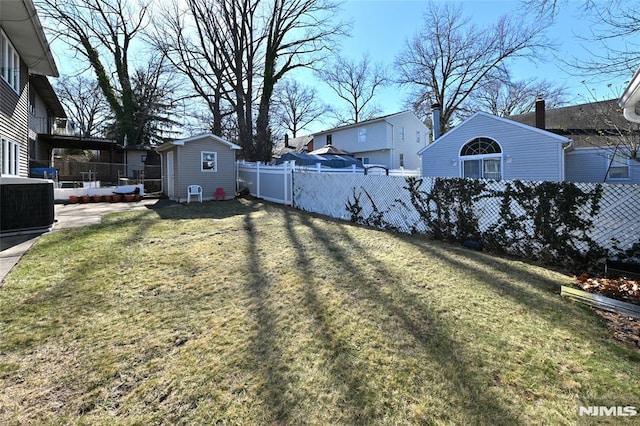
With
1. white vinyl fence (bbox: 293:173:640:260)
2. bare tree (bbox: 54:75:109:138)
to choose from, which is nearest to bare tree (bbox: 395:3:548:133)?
white vinyl fence (bbox: 293:173:640:260)

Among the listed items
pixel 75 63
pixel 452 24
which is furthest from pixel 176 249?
pixel 452 24

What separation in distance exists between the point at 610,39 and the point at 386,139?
812 inches

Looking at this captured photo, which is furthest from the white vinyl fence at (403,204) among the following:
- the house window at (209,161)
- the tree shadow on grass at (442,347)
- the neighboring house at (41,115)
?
the neighboring house at (41,115)

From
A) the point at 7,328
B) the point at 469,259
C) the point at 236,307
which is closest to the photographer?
the point at 7,328

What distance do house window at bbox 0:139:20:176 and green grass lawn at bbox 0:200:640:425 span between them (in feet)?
16.9

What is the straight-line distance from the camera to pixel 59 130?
74.3ft

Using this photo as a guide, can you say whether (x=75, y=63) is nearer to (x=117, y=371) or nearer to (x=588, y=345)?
(x=117, y=371)

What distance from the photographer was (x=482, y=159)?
42.7ft

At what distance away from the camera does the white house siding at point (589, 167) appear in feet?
39.6

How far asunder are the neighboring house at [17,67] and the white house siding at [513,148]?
1430 centimetres

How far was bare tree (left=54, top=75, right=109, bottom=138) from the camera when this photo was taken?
3278 centimetres

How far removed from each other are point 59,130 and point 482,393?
96.5 feet

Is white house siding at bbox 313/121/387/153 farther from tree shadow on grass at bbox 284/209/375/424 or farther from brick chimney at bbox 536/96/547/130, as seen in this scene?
tree shadow on grass at bbox 284/209/375/424

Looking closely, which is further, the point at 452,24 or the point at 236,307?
the point at 452,24
